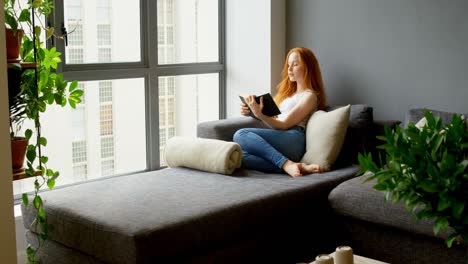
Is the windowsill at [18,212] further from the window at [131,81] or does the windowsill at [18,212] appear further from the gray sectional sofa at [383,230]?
the gray sectional sofa at [383,230]

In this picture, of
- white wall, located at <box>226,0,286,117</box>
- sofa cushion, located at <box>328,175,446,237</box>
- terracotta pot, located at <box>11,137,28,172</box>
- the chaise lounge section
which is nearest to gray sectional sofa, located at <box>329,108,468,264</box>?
sofa cushion, located at <box>328,175,446,237</box>

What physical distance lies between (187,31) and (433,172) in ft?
10.5

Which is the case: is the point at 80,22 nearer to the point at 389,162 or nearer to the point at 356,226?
the point at 356,226

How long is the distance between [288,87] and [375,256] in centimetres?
138

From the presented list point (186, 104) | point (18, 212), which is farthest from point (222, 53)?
point (18, 212)

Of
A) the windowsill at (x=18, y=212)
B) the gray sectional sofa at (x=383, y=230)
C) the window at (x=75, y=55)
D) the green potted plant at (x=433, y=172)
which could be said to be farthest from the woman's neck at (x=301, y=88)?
the green potted plant at (x=433, y=172)

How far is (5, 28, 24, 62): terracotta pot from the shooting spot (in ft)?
9.62

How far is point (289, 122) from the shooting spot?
13.5ft

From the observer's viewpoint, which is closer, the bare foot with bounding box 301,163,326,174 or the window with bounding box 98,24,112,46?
the bare foot with bounding box 301,163,326,174

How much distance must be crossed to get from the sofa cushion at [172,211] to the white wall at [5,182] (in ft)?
0.94

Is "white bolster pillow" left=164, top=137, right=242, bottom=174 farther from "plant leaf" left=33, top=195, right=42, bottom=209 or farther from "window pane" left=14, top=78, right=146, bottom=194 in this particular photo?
"plant leaf" left=33, top=195, right=42, bottom=209

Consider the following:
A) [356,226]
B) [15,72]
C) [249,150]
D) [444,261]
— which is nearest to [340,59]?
[249,150]

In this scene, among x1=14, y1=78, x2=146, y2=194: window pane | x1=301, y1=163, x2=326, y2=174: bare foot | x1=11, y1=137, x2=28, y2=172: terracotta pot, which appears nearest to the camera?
x1=11, y1=137, x2=28, y2=172: terracotta pot

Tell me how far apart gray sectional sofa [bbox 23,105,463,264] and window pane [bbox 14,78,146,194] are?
0.50 metres
